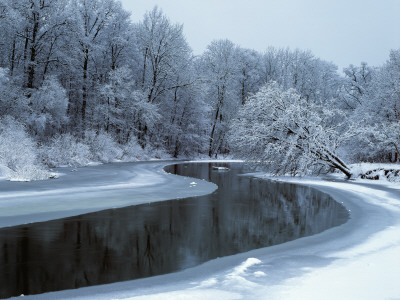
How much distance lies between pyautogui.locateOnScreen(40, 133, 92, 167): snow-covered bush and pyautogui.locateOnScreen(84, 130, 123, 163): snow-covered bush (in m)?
3.19

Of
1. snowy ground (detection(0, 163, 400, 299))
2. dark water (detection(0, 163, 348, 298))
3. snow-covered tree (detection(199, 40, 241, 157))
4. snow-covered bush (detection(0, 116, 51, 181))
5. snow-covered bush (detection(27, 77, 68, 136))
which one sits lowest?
dark water (detection(0, 163, 348, 298))

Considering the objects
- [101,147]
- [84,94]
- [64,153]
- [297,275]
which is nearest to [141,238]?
[297,275]

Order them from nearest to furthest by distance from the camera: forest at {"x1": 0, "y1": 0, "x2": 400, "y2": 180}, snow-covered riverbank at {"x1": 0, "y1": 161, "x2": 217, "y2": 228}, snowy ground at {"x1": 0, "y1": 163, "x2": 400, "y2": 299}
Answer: snowy ground at {"x1": 0, "y1": 163, "x2": 400, "y2": 299} < snow-covered riverbank at {"x1": 0, "y1": 161, "x2": 217, "y2": 228} < forest at {"x1": 0, "y1": 0, "x2": 400, "y2": 180}

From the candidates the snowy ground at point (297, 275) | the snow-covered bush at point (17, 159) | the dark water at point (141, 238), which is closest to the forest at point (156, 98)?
the snow-covered bush at point (17, 159)

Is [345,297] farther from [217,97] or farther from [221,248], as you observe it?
[217,97]

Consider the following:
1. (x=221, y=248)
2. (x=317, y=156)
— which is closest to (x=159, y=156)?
(x=317, y=156)

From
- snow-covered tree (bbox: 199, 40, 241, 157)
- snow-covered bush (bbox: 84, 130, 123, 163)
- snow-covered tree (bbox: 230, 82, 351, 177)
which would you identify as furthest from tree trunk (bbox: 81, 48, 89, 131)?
snow-covered tree (bbox: 230, 82, 351, 177)

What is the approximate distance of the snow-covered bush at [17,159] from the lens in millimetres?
14259

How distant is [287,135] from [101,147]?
15.9m

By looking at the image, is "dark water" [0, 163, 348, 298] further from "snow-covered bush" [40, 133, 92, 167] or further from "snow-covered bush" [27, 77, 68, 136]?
"snow-covered bush" [27, 77, 68, 136]

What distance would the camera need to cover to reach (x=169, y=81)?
41969 millimetres

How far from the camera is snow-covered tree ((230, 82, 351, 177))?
771 inches

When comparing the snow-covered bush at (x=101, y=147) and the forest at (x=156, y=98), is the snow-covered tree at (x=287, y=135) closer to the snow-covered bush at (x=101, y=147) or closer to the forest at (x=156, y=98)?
the forest at (x=156, y=98)

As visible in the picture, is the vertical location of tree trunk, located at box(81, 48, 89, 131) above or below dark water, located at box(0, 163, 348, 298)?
above
